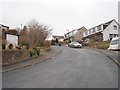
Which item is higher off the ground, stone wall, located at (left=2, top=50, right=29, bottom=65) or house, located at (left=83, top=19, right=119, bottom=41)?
house, located at (left=83, top=19, right=119, bottom=41)

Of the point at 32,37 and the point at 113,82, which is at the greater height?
the point at 32,37

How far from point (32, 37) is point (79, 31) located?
183 ft

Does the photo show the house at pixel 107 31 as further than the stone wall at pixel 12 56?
Yes

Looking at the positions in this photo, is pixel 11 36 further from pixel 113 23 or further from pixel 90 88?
pixel 113 23

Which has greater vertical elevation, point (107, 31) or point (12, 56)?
point (107, 31)

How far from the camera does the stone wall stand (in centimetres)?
1817

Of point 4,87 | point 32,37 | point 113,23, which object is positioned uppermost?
point 113,23

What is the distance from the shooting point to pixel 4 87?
9.96 meters

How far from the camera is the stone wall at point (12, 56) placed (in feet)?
59.6

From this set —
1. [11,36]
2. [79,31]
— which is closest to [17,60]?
[11,36]

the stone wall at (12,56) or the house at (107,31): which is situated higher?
the house at (107,31)

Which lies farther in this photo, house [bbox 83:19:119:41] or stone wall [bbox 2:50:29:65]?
house [bbox 83:19:119:41]

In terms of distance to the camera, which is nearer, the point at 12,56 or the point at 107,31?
the point at 12,56

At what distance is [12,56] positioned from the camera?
19047 mm
